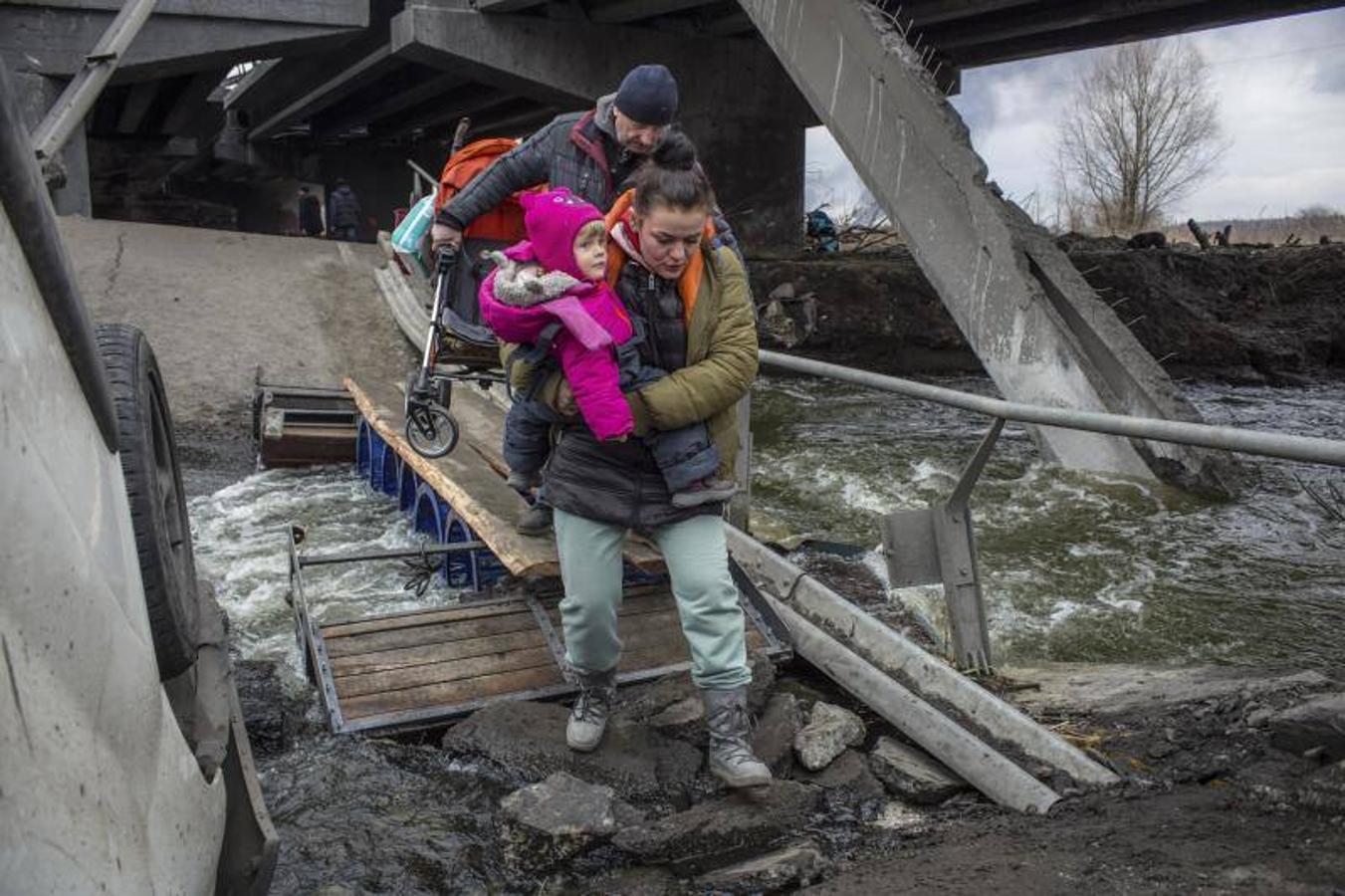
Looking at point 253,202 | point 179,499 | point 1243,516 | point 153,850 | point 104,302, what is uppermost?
point 253,202

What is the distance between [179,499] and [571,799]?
1428mm

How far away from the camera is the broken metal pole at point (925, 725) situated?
10.0ft

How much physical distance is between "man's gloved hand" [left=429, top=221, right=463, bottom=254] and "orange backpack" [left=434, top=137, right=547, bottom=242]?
7 cm

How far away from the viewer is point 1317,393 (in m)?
12.3

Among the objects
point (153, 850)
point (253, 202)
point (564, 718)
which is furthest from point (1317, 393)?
point (253, 202)

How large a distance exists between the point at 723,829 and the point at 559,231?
163 centimetres

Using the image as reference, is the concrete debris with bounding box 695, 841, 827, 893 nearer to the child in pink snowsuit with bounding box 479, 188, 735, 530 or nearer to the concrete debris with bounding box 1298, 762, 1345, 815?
the child in pink snowsuit with bounding box 479, 188, 735, 530

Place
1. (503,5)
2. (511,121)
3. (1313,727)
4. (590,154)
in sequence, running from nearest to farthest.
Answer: (1313,727), (590,154), (503,5), (511,121)

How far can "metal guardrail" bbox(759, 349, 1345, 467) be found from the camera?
2.34m

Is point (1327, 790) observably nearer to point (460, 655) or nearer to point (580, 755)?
point (580, 755)

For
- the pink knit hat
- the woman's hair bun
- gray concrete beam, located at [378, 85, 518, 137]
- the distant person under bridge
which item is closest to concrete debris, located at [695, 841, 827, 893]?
the pink knit hat

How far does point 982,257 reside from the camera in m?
9.45

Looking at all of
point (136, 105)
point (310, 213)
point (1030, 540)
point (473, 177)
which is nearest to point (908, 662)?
point (473, 177)

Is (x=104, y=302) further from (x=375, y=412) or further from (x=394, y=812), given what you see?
(x=394, y=812)
